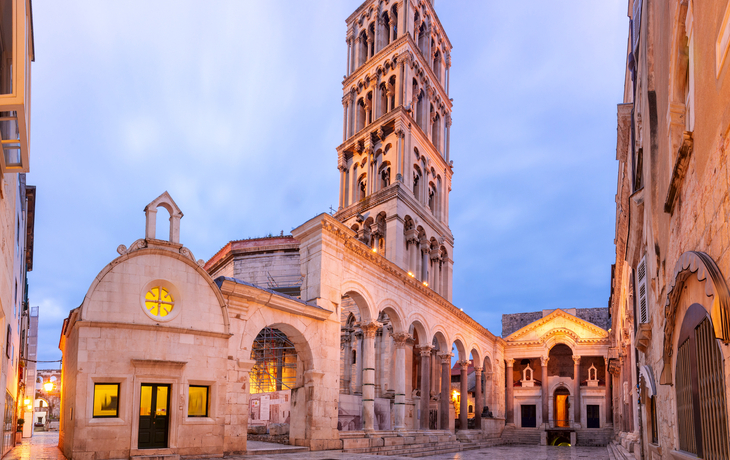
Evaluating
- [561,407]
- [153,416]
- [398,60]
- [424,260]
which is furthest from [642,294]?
[561,407]

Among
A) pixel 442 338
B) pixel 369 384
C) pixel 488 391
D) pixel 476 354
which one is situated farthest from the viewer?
pixel 488 391

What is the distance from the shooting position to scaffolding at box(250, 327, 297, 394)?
32062 millimetres

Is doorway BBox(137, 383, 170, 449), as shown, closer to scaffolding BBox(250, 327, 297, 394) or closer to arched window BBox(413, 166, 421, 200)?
scaffolding BBox(250, 327, 297, 394)

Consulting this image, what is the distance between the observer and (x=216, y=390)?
15125 mm

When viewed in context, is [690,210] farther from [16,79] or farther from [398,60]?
[398,60]

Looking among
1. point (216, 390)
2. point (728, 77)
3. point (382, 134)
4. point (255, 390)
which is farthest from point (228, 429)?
point (382, 134)

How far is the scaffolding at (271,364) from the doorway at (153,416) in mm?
16870

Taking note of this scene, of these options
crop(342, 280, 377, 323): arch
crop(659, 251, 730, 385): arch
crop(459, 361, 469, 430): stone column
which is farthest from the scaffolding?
crop(659, 251, 730, 385): arch

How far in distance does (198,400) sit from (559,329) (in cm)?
3337

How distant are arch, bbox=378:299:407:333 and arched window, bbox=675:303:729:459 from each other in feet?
54.3

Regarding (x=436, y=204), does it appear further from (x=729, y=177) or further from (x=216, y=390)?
(x=729, y=177)

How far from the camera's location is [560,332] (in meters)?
41.9

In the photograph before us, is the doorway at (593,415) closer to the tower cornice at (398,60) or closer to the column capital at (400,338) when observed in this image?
the column capital at (400,338)

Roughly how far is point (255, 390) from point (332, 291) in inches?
657
